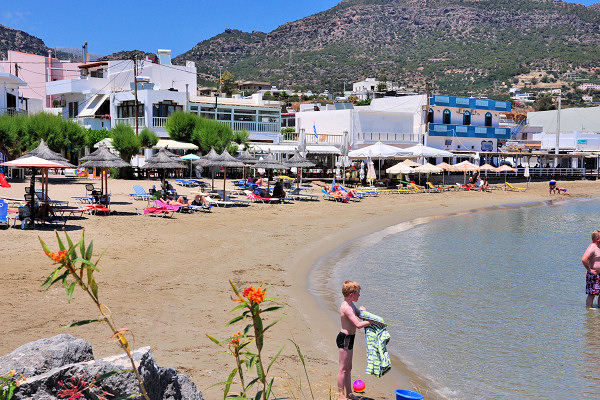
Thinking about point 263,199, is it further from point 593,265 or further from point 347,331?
point 347,331

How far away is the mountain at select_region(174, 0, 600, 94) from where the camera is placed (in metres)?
117

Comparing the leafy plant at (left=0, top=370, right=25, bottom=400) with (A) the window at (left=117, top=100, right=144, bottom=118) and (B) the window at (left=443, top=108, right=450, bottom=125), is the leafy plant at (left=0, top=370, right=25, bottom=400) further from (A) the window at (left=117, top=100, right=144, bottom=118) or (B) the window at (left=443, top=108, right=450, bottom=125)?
(B) the window at (left=443, top=108, right=450, bottom=125)

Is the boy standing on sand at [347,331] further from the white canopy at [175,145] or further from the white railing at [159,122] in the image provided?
the white railing at [159,122]

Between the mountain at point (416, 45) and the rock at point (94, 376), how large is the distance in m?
109

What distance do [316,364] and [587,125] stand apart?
75189mm

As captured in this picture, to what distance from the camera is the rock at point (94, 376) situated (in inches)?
131

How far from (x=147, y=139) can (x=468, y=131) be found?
29059mm

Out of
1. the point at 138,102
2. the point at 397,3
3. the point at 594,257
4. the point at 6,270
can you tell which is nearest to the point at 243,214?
the point at 6,270

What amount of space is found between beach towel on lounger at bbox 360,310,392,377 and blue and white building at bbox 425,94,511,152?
43.4 meters

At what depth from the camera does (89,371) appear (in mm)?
3451

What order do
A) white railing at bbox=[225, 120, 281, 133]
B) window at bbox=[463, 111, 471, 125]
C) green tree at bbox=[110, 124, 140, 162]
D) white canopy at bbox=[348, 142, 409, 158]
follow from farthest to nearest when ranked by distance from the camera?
window at bbox=[463, 111, 471, 125] → white railing at bbox=[225, 120, 281, 133] → white canopy at bbox=[348, 142, 409, 158] → green tree at bbox=[110, 124, 140, 162]

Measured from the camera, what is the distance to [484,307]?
10.3 metres

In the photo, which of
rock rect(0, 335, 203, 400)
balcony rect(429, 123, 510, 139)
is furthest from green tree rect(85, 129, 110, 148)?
rock rect(0, 335, 203, 400)

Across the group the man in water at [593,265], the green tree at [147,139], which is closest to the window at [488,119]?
the green tree at [147,139]
